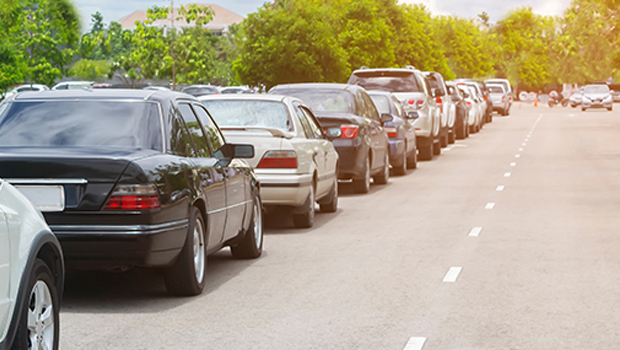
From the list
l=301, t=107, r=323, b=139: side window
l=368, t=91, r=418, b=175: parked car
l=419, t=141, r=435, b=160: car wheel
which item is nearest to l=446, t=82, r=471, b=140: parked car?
l=419, t=141, r=435, b=160: car wheel

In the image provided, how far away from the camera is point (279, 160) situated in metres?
12.0

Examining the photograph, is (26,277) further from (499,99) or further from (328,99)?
(499,99)

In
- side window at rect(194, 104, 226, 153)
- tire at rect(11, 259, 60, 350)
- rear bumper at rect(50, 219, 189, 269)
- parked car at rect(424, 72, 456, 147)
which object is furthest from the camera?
parked car at rect(424, 72, 456, 147)

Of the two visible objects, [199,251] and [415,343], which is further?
[199,251]

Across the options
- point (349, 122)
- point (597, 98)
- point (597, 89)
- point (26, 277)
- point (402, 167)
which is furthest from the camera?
point (597, 89)

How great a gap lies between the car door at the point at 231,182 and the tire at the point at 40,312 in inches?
134

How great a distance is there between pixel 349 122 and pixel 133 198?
897 cm

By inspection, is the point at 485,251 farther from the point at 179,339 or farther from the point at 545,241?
the point at 179,339

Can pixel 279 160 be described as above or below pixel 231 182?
below

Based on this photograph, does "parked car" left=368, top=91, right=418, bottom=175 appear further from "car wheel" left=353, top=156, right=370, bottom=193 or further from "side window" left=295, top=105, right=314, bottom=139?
"side window" left=295, top=105, right=314, bottom=139

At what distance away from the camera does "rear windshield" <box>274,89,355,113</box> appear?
54.1ft

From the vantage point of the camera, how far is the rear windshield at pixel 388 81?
2402cm

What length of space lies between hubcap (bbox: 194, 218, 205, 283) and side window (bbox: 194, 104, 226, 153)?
3.43ft

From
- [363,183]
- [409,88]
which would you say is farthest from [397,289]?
[409,88]
